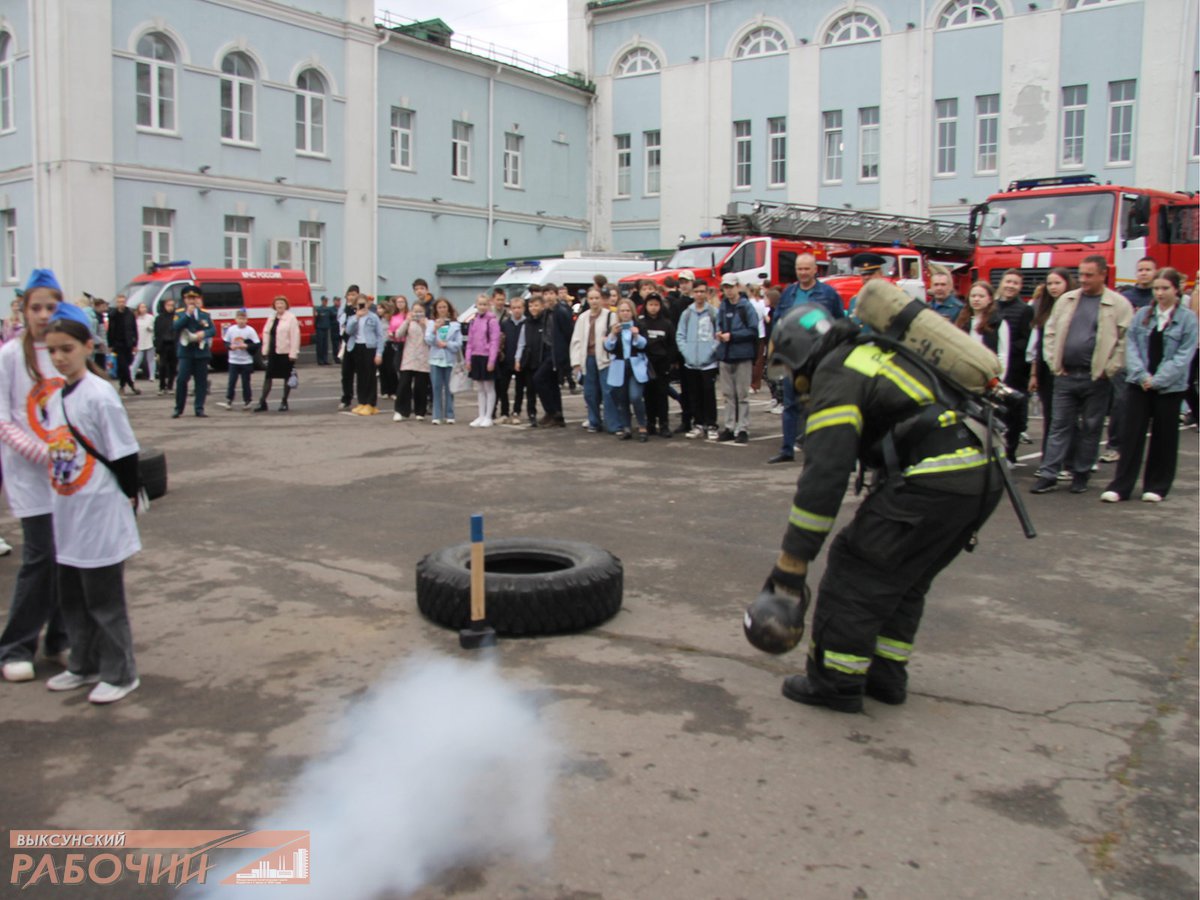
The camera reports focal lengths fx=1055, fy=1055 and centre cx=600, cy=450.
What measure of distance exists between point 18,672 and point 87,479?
1.04 m

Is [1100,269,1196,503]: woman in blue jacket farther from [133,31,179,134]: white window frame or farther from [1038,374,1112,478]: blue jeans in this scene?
[133,31,179,134]: white window frame

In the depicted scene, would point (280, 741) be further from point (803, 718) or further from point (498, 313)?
point (498, 313)

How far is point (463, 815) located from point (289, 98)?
31.6 metres

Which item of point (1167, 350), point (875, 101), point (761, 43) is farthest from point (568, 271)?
point (1167, 350)

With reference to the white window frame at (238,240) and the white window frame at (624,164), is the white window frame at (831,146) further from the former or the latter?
the white window frame at (238,240)

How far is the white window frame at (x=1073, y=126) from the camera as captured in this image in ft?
109

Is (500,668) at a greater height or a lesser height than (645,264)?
lesser

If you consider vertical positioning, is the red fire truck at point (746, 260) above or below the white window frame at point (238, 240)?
below

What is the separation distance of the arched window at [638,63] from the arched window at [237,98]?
623 inches

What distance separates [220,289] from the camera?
25328 millimetres

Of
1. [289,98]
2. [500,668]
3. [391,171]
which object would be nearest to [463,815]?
[500,668]

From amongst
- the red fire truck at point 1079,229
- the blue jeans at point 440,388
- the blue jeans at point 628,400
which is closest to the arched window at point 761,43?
the red fire truck at point 1079,229

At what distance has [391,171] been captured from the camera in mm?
35125

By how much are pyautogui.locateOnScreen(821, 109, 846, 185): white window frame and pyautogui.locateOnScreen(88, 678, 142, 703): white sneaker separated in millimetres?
35913
